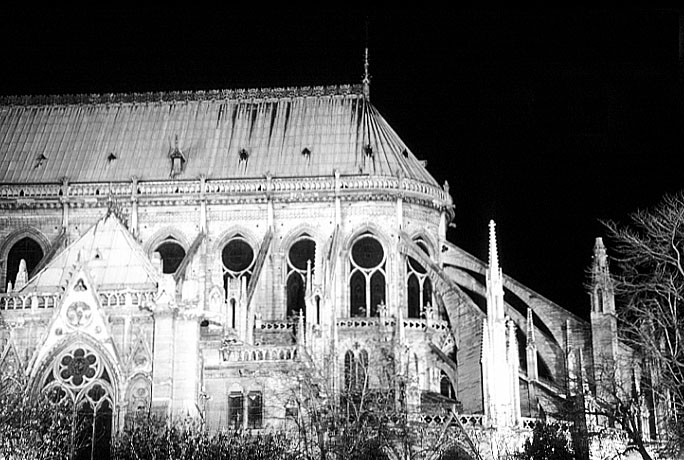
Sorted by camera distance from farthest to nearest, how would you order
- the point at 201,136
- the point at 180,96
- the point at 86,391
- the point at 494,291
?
the point at 180,96, the point at 201,136, the point at 494,291, the point at 86,391

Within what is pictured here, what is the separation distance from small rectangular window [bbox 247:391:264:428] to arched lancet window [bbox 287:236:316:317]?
1250cm

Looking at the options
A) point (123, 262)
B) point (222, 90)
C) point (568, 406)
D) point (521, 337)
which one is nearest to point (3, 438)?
point (123, 262)

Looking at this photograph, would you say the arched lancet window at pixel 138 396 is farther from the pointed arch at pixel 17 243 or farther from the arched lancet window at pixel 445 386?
the pointed arch at pixel 17 243

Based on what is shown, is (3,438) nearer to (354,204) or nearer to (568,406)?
(568,406)

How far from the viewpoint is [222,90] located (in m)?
61.1

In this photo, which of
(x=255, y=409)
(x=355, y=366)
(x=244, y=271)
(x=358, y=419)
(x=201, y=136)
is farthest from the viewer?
(x=201, y=136)

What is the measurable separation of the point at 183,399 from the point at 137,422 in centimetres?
192

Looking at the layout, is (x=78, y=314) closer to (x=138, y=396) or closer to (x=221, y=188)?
(x=138, y=396)

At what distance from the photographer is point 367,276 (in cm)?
5453

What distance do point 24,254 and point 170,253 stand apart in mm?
6119

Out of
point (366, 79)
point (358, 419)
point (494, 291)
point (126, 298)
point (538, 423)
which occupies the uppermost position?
point (366, 79)

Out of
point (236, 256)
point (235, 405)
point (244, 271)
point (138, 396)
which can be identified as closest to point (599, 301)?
point (235, 405)

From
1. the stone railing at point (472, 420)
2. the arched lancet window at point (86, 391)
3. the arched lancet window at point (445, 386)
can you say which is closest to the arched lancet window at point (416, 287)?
Result: the arched lancet window at point (445, 386)

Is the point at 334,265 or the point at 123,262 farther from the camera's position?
the point at 334,265
